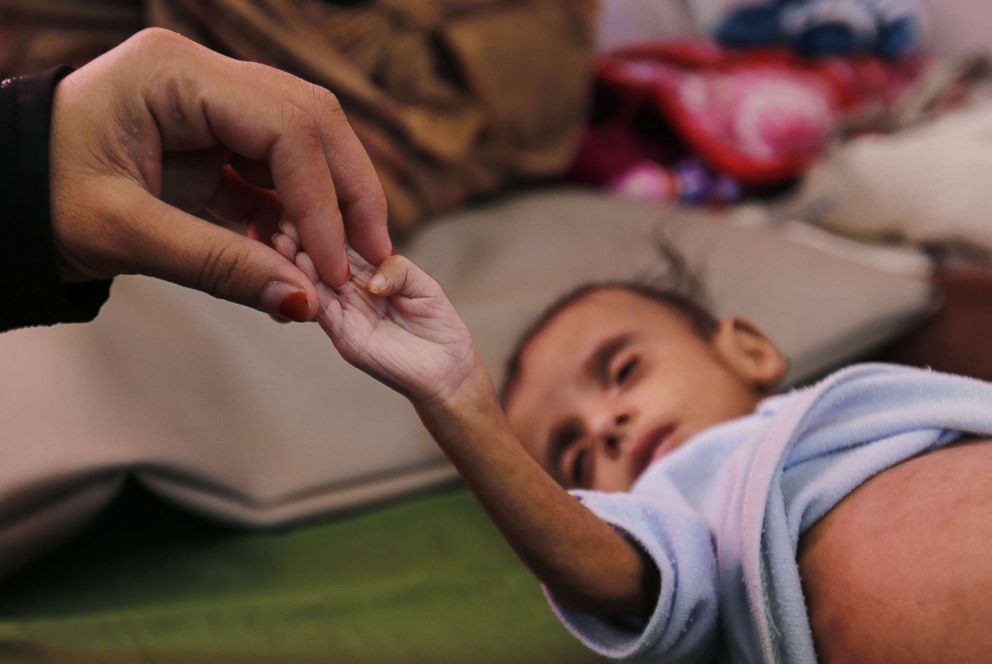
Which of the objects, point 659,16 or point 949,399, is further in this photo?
point 659,16

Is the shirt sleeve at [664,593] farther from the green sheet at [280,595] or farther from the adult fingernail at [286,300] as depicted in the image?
the adult fingernail at [286,300]

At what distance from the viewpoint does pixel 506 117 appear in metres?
1.04

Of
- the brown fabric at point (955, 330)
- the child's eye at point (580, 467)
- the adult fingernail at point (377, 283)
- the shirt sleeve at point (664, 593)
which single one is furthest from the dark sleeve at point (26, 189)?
the brown fabric at point (955, 330)

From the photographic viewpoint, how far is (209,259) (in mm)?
342

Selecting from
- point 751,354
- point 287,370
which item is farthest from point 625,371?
point 287,370

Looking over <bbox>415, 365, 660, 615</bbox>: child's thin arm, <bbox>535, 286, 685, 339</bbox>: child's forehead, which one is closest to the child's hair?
<bbox>535, 286, 685, 339</bbox>: child's forehead

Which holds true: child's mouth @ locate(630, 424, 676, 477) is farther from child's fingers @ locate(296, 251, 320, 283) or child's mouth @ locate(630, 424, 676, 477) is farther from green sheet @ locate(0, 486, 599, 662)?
child's fingers @ locate(296, 251, 320, 283)

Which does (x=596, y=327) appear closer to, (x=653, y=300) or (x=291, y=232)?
(x=653, y=300)

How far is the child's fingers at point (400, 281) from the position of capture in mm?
384

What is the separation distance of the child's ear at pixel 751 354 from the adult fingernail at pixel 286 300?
399mm

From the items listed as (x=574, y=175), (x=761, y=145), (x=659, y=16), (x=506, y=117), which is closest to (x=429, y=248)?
(x=506, y=117)

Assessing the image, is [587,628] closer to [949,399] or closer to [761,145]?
[949,399]

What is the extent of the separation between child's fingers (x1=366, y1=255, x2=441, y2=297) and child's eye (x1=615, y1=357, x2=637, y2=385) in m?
0.26

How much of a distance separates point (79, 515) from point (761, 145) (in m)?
0.86
